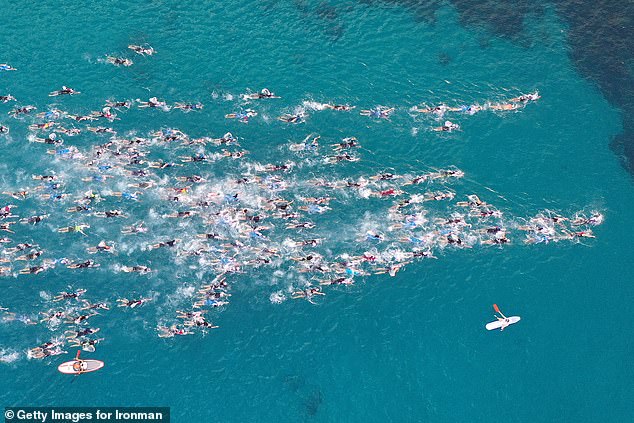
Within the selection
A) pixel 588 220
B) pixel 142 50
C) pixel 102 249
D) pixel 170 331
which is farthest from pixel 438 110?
pixel 102 249

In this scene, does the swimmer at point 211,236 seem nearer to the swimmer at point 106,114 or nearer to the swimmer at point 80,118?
the swimmer at point 106,114

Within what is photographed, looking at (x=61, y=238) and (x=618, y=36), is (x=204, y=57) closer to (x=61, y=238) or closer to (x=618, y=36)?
(x=61, y=238)

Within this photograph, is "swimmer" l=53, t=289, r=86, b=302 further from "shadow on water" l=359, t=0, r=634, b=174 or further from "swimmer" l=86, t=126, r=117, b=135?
"shadow on water" l=359, t=0, r=634, b=174

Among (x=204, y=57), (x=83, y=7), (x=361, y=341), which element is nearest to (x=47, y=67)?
(x=83, y=7)

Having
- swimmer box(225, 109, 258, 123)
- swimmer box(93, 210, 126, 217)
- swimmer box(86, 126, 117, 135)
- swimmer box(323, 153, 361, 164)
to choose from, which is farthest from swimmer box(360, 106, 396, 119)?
swimmer box(93, 210, 126, 217)

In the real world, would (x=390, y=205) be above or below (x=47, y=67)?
below

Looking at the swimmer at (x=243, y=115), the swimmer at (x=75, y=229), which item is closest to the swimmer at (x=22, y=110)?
the swimmer at (x=75, y=229)
